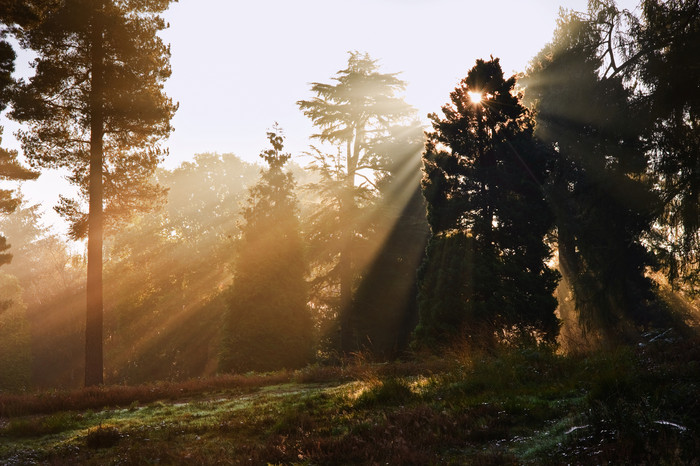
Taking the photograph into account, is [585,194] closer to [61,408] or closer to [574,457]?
[574,457]

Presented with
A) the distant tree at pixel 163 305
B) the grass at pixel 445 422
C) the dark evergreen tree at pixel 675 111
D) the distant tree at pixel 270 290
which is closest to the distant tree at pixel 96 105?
the distant tree at pixel 163 305

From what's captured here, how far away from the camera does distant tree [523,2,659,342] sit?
1917cm

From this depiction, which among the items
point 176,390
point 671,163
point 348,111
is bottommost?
point 176,390

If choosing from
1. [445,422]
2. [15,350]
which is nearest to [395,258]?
[15,350]

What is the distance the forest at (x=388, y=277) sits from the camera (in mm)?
6469

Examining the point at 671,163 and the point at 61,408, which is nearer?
the point at 61,408

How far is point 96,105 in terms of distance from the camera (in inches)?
696

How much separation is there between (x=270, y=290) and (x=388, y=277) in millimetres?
10560

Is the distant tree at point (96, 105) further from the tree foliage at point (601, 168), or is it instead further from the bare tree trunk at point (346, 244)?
the tree foliage at point (601, 168)

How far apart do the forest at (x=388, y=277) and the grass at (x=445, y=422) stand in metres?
0.05

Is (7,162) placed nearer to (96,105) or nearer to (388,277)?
(96,105)

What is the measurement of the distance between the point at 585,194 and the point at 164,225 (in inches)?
1583

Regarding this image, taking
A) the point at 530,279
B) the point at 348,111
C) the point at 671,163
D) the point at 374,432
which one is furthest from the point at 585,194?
the point at 374,432

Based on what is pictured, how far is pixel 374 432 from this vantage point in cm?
619
